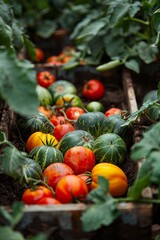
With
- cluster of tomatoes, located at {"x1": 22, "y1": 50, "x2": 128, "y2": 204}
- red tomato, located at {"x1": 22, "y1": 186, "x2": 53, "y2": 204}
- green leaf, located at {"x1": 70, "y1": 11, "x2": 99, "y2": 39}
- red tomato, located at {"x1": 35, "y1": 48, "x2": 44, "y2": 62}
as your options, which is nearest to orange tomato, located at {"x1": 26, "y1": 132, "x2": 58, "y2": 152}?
cluster of tomatoes, located at {"x1": 22, "y1": 50, "x2": 128, "y2": 204}

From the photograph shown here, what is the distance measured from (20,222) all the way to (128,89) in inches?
71.8

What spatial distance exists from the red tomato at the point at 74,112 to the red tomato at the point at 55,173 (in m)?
0.83

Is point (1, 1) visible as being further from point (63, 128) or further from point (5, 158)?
point (5, 158)

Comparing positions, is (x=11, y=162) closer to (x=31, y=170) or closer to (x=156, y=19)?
(x=31, y=170)

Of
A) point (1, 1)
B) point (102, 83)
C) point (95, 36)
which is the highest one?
point (1, 1)

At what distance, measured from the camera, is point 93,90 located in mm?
4180

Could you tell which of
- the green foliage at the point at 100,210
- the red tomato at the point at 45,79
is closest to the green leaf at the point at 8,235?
the green foliage at the point at 100,210

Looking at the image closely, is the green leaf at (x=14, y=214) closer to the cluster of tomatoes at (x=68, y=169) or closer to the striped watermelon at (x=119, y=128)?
the cluster of tomatoes at (x=68, y=169)

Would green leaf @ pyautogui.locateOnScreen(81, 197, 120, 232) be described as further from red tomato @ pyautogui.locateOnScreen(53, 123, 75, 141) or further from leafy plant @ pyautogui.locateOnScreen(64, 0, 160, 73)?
leafy plant @ pyautogui.locateOnScreen(64, 0, 160, 73)

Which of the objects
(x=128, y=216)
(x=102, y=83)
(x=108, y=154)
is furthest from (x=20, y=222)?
(x=102, y=83)

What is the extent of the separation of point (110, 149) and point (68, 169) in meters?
0.34

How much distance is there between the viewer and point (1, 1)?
3.63 metres

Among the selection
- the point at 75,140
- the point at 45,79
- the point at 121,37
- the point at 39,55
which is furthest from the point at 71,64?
the point at 75,140

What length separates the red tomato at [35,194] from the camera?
100 inches
